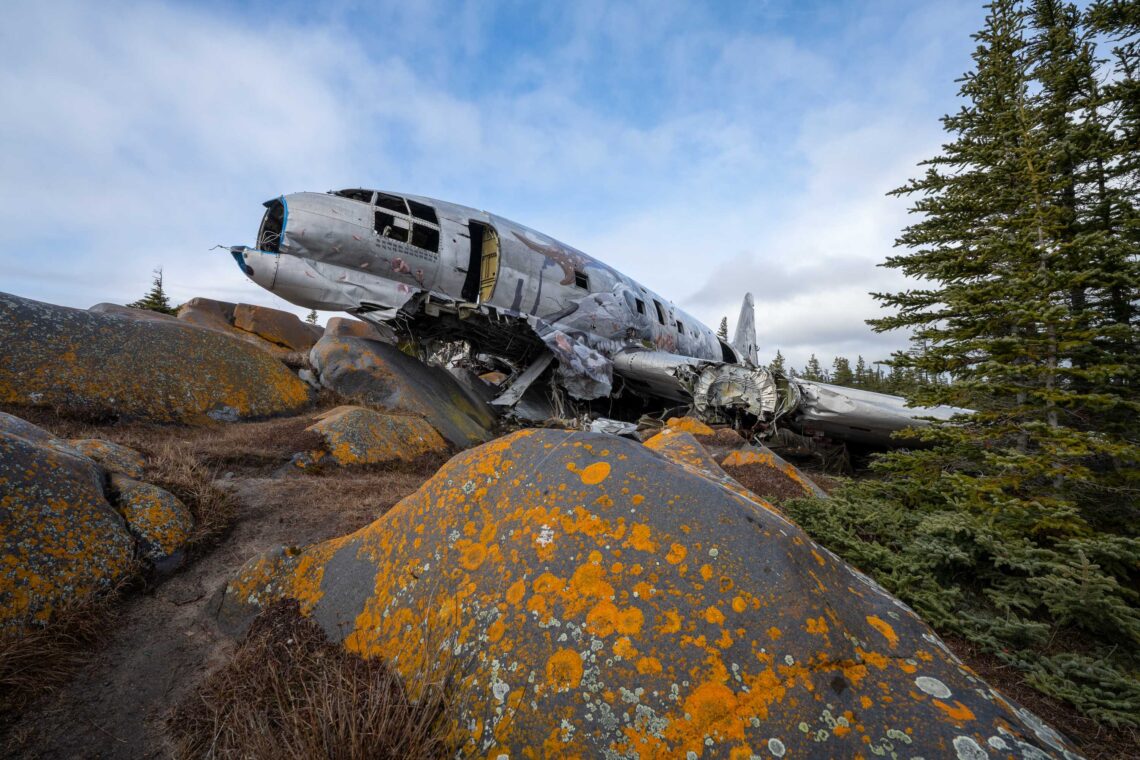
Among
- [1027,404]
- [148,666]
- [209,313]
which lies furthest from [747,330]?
[148,666]

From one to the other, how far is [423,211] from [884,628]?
10575mm

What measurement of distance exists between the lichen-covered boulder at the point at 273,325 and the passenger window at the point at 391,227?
23.9 ft

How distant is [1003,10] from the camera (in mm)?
4938

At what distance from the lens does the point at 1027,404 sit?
4078mm

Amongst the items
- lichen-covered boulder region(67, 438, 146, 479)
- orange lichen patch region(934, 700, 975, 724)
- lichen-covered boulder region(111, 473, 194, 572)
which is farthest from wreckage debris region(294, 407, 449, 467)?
orange lichen patch region(934, 700, 975, 724)

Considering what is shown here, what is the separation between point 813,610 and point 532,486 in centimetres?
126

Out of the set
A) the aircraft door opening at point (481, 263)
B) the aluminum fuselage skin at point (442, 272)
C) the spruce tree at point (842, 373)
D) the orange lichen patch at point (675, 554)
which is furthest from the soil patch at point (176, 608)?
the spruce tree at point (842, 373)

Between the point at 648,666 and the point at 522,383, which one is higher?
the point at 522,383

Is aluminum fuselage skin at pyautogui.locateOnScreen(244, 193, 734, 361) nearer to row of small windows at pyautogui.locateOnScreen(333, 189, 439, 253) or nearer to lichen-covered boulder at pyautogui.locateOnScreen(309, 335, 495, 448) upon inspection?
row of small windows at pyautogui.locateOnScreen(333, 189, 439, 253)

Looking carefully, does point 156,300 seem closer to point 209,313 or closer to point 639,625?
point 209,313

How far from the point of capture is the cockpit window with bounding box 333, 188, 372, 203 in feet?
30.7

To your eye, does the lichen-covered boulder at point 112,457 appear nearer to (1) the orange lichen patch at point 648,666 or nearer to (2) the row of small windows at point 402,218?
(1) the orange lichen patch at point 648,666

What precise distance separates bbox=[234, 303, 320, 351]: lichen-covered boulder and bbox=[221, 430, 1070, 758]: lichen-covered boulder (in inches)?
585

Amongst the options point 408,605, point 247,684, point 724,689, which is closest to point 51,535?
point 247,684
